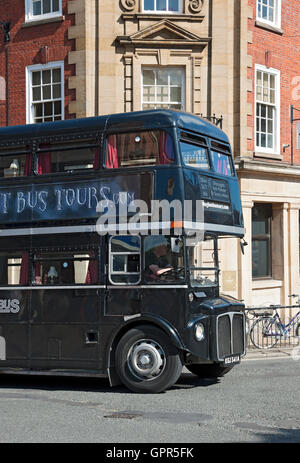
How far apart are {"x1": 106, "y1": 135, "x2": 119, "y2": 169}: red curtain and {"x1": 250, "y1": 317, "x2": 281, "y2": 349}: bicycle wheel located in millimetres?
7108

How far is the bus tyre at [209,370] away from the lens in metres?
12.8

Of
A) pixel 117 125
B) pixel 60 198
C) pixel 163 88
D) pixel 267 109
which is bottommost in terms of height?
pixel 60 198

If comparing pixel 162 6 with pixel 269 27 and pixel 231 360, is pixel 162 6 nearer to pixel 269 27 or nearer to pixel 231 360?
pixel 269 27

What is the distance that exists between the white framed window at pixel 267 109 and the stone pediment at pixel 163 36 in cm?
236

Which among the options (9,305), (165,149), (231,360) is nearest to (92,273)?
(9,305)

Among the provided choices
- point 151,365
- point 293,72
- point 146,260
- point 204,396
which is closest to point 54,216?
point 146,260

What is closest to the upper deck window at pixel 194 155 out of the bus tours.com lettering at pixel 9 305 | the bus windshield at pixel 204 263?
the bus windshield at pixel 204 263

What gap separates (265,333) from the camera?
56.9ft

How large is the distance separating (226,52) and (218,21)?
883 millimetres

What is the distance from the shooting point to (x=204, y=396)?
10.8 metres

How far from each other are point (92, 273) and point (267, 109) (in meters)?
11.7

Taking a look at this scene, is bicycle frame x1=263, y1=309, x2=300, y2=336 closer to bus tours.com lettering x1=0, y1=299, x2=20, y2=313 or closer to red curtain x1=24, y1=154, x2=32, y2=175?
bus tours.com lettering x1=0, y1=299, x2=20, y2=313
